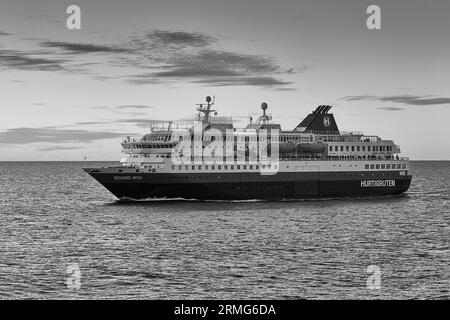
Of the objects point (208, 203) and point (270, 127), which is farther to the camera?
point (270, 127)

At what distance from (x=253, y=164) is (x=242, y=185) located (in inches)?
115

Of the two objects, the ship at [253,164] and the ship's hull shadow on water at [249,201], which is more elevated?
the ship at [253,164]

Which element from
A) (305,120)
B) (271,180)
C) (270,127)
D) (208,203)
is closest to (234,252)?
(208,203)

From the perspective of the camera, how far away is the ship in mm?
71875

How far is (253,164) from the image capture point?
7500 cm

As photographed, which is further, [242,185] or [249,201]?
[249,201]

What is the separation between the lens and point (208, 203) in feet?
236

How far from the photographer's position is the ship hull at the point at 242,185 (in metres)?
71.5

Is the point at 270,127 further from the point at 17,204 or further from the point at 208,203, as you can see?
the point at 17,204

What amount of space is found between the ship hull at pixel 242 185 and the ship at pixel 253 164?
4.5 inches

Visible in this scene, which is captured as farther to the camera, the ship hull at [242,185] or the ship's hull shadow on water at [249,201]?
the ship's hull shadow on water at [249,201]

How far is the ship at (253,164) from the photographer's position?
7188 cm

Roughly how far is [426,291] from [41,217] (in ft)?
154
